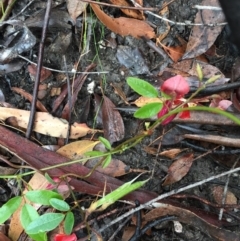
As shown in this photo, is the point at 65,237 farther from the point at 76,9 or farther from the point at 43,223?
the point at 76,9

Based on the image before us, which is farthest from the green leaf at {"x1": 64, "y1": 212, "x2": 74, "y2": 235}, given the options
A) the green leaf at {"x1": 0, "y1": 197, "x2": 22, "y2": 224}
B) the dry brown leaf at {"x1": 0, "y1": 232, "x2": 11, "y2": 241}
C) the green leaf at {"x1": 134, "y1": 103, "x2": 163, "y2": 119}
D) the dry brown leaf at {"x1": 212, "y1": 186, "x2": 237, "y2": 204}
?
the dry brown leaf at {"x1": 212, "y1": 186, "x2": 237, "y2": 204}

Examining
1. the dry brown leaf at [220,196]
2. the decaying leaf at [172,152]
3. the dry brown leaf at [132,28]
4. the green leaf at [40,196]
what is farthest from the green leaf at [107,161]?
the dry brown leaf at [132,28]

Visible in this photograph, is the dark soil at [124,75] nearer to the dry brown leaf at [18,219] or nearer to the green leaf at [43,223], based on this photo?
the dry brown leaf at [18,219]

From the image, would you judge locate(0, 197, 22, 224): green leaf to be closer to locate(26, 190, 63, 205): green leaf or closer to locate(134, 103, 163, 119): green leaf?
locate(26, 190, 63, 205): green leaf

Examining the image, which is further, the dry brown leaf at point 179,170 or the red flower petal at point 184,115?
the dry brown leaf at point 179,170

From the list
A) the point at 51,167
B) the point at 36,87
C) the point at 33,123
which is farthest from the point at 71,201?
the point at 36,87

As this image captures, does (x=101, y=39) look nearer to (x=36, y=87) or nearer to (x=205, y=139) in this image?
(x=36, y=87)

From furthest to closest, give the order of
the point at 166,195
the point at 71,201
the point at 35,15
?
the point at 35,15, the point at 71,201, the point at 166,195
